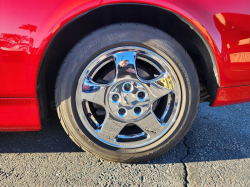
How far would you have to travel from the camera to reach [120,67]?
58.7 inches

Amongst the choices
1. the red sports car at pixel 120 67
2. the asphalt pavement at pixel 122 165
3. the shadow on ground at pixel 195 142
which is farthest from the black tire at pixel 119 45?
the shadow on ground at pixel 195 142

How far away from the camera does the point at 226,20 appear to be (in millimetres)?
1427

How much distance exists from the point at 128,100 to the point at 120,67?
220mm

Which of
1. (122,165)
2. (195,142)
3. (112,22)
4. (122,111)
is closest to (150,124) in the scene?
(122,111)

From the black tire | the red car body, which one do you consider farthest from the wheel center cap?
the red car body

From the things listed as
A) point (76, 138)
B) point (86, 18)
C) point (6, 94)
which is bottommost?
point (76, 138)

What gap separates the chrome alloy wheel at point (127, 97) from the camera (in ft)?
4.88

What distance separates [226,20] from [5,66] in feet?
4.40

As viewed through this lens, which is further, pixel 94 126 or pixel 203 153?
pixel 203 153

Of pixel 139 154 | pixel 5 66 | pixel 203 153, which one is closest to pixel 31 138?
pixel 5 66

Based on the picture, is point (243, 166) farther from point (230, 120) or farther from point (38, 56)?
point (38, 56)

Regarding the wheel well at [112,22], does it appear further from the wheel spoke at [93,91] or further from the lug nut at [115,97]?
the lug nut at [115,97]

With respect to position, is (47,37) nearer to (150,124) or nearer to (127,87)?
(127,87)

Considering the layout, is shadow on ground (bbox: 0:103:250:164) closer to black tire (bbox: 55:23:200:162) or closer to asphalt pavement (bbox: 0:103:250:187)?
asphalt pavement (bbox: 0:103:250:187)
